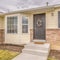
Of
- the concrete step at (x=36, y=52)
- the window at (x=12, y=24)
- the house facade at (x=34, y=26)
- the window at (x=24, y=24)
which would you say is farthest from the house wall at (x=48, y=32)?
the concrete step at (x=36, y=52)

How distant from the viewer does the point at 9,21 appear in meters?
12.5

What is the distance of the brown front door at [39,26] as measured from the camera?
10.9m

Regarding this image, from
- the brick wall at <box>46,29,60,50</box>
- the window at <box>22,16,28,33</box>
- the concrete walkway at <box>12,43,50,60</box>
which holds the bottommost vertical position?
the concrete walkway at <box>12,43,50,60</box>

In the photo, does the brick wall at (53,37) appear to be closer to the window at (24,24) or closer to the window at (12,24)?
the window at (24,24)

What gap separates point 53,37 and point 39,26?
6.20 feet

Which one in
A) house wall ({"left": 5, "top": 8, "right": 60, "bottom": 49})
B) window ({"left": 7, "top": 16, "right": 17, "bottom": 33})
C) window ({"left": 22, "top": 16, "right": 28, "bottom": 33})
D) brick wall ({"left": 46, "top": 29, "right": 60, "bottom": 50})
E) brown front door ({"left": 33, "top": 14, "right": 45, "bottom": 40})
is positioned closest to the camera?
brick wall ({"left": 46, "top": 29, "right": 60, "bottom": 50})

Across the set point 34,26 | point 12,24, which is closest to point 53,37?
point 34,26

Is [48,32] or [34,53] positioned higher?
[48,32]

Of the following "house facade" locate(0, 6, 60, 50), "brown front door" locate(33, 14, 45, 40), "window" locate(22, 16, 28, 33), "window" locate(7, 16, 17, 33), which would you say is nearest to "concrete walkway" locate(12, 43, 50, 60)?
"house facade" locate(0, 6, 60, 50)

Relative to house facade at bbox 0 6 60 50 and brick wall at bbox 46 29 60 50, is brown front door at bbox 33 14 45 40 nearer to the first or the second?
house facade at bbox 0 6 60 50

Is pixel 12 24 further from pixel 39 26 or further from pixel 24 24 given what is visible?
pixel 39 26

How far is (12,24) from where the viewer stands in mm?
12281

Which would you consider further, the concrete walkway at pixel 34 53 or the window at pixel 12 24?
the window at pixel 12 24

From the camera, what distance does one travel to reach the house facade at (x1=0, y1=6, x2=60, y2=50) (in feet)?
32.0
